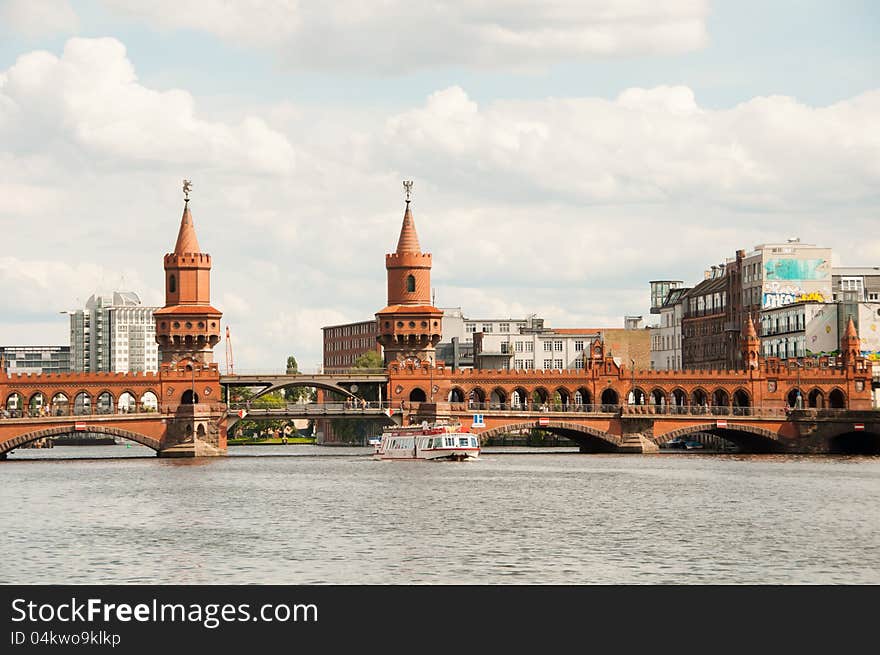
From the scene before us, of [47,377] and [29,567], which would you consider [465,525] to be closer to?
Answer: [29,567]

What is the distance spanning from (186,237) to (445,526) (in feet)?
311

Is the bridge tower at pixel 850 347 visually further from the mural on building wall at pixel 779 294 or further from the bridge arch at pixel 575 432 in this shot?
the bridge arch at pixel 575 432

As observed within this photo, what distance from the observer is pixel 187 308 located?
167125 mm

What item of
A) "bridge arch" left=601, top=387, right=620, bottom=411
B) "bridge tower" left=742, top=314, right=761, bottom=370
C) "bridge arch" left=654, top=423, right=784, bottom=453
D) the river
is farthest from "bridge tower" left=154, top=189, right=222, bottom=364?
"bridge tower" left=742, top=314, right=761, bottom=370

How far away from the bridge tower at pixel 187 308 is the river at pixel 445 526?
114 feet

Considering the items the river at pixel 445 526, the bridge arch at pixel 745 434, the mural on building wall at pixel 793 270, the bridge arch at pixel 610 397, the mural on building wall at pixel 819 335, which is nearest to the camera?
the river at pixel 445 526

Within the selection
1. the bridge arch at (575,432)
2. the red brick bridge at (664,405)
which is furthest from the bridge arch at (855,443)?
the bridge arch at (575,432)

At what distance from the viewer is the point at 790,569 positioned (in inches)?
2537

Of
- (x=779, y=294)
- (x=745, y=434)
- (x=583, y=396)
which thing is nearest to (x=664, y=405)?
(x=745, y=434)

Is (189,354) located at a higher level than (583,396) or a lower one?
higher

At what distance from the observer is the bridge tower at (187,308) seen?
167 meters

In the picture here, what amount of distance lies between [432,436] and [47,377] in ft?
124

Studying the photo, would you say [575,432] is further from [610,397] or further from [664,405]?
[610,397]
